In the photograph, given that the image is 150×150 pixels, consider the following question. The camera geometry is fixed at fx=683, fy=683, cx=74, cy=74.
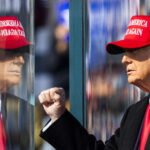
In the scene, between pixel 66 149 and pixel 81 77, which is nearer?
pixel 66 149

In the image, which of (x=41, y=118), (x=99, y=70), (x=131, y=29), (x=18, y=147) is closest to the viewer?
(x=131, y=29)

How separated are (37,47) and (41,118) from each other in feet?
1.69

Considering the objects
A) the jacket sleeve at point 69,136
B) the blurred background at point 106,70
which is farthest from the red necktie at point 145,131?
the blurred background at point 106,70

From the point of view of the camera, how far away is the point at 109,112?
4133 mm

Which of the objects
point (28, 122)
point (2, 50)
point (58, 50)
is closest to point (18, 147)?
point (28, 122)

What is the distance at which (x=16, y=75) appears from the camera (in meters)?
3.70

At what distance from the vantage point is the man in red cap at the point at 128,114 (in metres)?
3.43

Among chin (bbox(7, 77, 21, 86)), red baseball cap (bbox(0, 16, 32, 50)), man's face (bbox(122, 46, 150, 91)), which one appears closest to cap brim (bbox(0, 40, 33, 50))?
red baseball cap (bbox(0, 16, 32, 50))

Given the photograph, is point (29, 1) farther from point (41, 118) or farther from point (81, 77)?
point (41, 118)

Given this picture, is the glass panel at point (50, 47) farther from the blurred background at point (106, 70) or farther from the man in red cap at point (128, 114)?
the man in red cap at point (128, 114)

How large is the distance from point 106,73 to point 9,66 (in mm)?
753

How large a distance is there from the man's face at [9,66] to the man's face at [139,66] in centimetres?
59

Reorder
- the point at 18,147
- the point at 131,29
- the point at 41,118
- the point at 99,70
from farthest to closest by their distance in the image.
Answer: the point at 41,118 → the point at 99,70 → the point at 18,147 → the point at 131,29

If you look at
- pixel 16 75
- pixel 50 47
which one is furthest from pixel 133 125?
pixel 50 47
